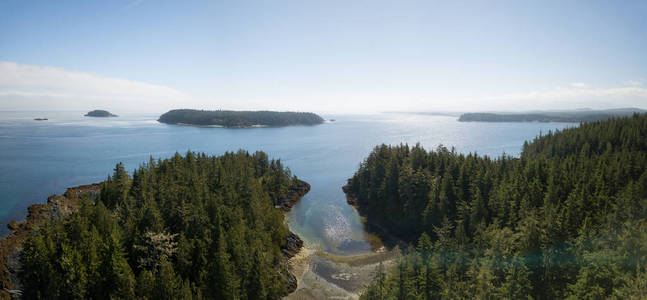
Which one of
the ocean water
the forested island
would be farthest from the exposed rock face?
the forested island

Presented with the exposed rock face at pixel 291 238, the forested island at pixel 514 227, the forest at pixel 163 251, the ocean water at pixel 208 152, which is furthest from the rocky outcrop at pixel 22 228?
the forested island at pixel 514 227

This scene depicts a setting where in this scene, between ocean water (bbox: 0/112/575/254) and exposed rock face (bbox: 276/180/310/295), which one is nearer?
exposed rock face (bbox: 276/180/310/295)

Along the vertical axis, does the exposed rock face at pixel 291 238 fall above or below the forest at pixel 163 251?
below

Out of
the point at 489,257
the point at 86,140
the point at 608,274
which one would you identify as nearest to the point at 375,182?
the point at 489,257

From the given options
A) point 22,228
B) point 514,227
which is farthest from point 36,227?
point 514,227

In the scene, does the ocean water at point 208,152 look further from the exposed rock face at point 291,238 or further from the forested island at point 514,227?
Answer: the forested island at point 514,227

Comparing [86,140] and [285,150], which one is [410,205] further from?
[86,140]

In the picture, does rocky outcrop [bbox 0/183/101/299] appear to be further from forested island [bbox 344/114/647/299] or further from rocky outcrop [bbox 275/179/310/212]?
forested island [bbox 344/114/647/299]

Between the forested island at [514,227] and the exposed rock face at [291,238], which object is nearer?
the forested island at [514,227]
